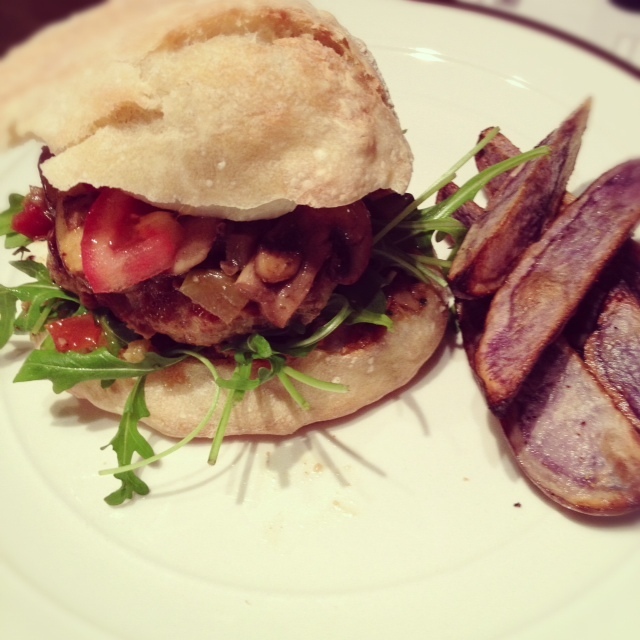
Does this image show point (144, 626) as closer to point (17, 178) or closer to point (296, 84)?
point (296, 84)

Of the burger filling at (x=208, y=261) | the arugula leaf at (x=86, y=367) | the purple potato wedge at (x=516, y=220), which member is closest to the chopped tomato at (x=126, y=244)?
the burger filling at (x=208, y=261)

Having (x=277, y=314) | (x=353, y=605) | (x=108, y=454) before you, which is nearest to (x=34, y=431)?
(x=108, y=454)

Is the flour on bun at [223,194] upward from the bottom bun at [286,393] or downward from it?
upward

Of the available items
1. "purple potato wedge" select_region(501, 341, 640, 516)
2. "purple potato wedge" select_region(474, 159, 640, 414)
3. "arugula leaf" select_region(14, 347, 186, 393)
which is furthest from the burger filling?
"purple potato wedge" select_region(501, 341, 640, 516)

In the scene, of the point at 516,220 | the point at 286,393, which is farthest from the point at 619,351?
the point at 286,393

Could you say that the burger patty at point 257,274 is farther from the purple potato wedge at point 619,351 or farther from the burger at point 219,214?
the purple potato wedge at point 619,351

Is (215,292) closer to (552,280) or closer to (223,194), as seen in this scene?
(223,194)
